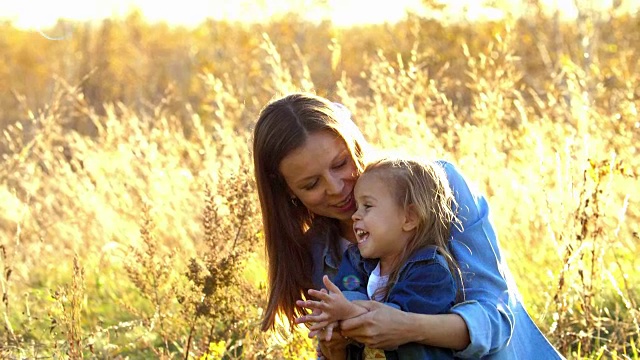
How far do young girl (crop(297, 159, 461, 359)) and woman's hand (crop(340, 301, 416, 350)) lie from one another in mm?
63

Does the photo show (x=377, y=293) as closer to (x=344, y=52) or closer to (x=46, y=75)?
(x=344, y=52)

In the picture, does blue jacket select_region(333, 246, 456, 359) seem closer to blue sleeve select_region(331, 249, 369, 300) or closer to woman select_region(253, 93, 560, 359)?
woman select_region(253, 93, 560, 359)

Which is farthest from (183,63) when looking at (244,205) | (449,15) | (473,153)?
(244,205)

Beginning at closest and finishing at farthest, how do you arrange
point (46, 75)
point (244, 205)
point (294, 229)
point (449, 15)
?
point (294, 229) < point (244, 205) < point (449, 15) < point (46, 75)

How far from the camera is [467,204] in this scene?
9.09 ft

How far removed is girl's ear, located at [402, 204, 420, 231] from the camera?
2650 mm

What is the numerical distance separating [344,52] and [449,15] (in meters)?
7.66

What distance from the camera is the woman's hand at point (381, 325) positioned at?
2.43m

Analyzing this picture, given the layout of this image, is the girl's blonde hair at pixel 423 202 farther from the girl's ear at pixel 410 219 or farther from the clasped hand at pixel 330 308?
the clasped hand at pixel 330 308

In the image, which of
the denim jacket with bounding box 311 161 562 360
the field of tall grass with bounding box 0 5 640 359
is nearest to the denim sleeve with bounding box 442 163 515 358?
the denim jacket with bounding box 311 161 562 360

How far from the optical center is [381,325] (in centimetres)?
243

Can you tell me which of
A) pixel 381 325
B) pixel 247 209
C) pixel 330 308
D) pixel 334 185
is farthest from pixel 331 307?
pixel 247 209

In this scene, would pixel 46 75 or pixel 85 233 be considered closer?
pixel 85 233

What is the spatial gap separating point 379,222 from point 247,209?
97 cm
